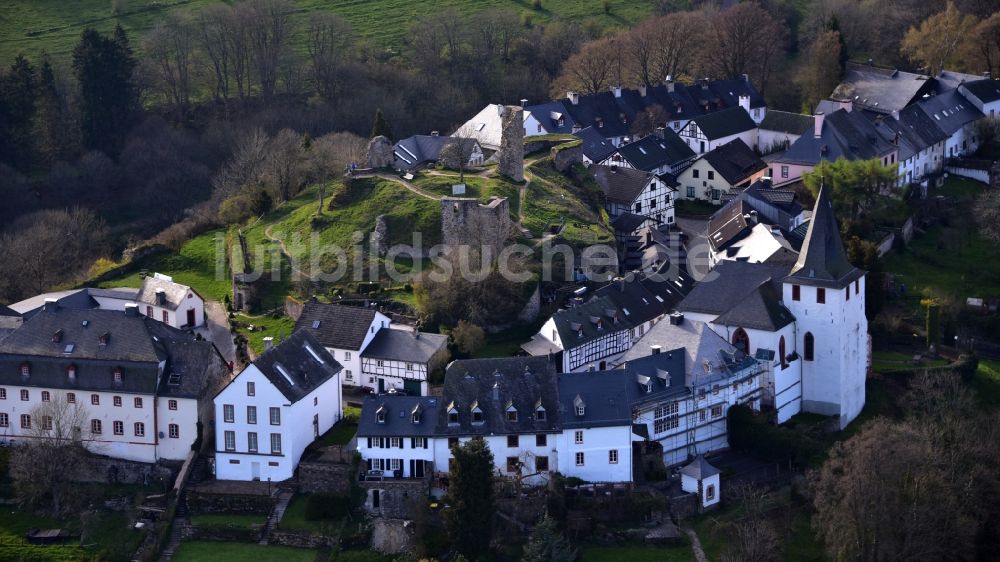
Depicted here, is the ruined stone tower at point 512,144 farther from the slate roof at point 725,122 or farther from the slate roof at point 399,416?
the slate roof at point 399,416

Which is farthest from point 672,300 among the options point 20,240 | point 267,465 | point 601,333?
point 20,240

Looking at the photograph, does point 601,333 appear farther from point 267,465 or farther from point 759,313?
point 267,465

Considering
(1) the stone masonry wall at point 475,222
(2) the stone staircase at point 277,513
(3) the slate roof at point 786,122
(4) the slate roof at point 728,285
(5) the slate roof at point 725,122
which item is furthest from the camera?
(5) the slate roof at point 725,122

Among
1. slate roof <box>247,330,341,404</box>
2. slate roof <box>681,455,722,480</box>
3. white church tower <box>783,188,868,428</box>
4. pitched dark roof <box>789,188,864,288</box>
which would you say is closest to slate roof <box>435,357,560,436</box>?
slate roof <box>247,330,341,404</box>

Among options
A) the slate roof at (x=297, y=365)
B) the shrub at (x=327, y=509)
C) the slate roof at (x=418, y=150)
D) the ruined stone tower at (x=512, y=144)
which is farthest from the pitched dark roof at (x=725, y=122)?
the shrub at (x=327, y=509)

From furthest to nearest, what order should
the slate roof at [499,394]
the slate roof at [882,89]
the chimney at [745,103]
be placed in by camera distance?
the chimney at [745,103]
the slate roof at [882,89]
the slate roof at [499,394]

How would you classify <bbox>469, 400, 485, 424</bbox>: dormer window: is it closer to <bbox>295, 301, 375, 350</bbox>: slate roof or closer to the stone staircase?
the stone staircase
